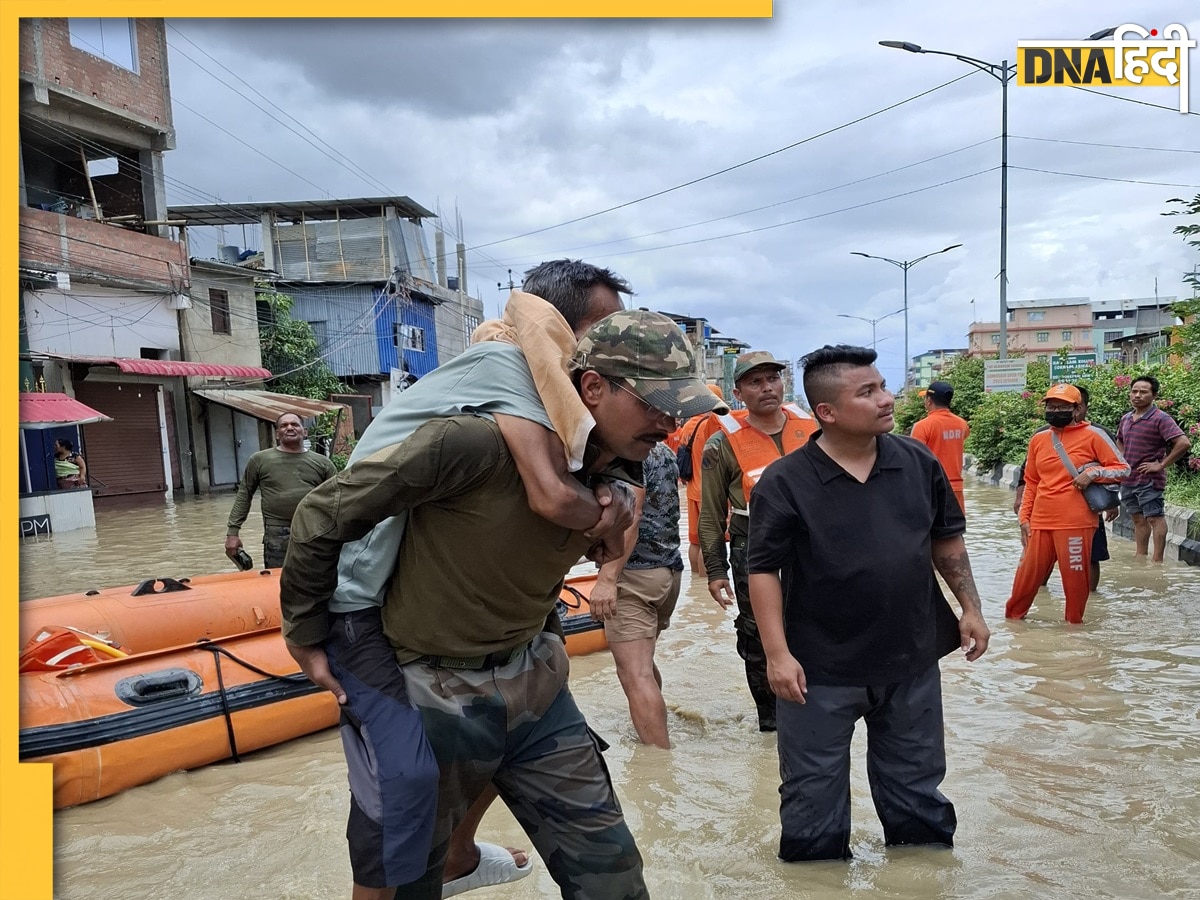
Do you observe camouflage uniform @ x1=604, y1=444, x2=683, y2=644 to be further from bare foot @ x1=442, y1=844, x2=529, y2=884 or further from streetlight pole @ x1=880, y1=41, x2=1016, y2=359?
streetlight pole @ x1=880, y1=41, x2=1016, y2=359

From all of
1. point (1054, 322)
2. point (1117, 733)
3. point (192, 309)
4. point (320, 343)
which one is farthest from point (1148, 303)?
point (1117, 733)

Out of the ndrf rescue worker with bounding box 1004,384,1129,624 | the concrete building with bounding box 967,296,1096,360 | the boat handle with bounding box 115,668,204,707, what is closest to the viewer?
the boat handle with bounding box 115,668,204,707

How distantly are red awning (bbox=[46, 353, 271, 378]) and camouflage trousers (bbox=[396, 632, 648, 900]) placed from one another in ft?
56.2

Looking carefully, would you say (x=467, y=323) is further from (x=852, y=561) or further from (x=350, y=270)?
(x=852, y=561)

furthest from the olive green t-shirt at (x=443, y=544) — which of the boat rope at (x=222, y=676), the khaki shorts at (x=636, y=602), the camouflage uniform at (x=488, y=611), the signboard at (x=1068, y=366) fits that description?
the signboard at (x=1068, y=366)

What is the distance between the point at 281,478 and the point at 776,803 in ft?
15.2

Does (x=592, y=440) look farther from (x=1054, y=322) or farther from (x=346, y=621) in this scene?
(x=1054, y=322)

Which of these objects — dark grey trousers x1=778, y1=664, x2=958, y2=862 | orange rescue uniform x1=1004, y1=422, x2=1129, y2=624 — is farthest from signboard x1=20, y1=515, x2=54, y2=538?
dark grey trousers x1=778, y1=664, x2=958, y2=862

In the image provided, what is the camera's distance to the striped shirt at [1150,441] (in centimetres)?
846

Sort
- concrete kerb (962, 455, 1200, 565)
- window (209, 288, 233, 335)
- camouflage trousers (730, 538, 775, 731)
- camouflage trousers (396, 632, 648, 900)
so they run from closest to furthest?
camouflage trousers (396, 632, 648, 900) → camouflage trousers (730, 538, 775, 731) → concrete kerb (962, 455, 1200, 565) → window (209, 288, 233, 335)

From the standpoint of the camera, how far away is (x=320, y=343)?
30688 mm

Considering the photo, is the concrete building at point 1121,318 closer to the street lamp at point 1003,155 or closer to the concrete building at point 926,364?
the concrete building at point 926,364

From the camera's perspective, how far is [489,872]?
100 inches

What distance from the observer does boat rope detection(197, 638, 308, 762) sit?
14.6 feet
